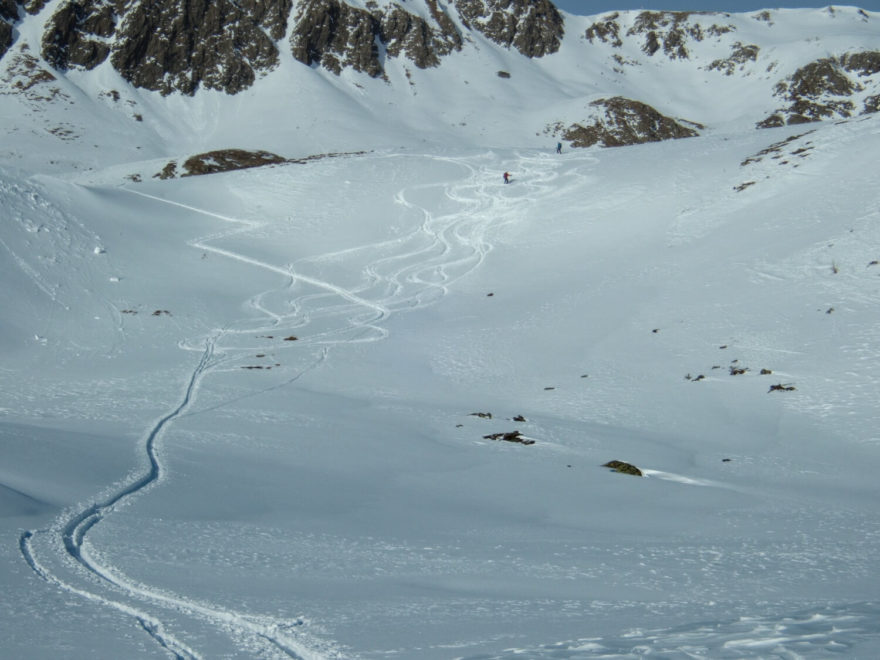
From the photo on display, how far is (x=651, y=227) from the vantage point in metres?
24.8

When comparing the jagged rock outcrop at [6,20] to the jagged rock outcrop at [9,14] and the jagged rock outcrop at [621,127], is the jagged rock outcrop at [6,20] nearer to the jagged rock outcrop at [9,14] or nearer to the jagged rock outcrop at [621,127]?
the jagged rock outcrop at [9,14]

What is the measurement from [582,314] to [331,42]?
4540 inches

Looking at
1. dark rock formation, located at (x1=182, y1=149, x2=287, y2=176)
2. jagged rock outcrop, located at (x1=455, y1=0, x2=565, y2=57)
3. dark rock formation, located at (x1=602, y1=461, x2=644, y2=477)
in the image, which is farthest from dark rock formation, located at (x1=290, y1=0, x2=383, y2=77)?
dark rock formation, located at (x1=602, y1=461, x2=644, y2=477)

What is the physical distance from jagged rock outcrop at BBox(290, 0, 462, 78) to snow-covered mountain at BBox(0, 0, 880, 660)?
8609 cm

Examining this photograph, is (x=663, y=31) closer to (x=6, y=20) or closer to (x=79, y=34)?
(x=79, y=34)

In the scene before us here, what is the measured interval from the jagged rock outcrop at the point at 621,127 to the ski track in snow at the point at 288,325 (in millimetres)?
58051

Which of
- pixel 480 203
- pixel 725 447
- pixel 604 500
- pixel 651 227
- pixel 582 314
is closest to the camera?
pixel 604 500

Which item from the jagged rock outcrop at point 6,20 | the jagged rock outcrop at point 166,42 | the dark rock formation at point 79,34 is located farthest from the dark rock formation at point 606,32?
the jagged rock outcrop at point 6,20

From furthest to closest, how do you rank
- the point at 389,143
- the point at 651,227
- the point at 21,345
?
1. the point at 389,143
2. the point at 651,227
3. the point at 21,345

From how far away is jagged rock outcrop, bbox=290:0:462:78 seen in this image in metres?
119

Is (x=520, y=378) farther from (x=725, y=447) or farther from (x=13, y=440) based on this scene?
(x=13, y=440)

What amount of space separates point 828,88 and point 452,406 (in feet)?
431

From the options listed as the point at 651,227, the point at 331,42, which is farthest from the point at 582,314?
the point at 331,42

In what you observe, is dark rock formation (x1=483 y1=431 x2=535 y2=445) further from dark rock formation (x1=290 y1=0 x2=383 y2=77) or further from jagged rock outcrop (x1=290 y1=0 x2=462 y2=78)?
dark rock formation (x1=290 y1=0 x2=383 y2=77)
